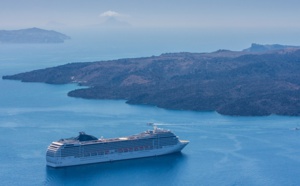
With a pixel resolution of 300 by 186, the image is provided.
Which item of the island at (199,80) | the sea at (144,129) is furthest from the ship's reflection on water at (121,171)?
the island at (199,80)

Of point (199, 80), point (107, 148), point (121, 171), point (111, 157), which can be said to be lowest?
point (121, 171)

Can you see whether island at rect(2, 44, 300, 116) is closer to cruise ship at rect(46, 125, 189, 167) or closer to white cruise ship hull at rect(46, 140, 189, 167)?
white cruise ship hull at rect(46, 140, 189, 167)

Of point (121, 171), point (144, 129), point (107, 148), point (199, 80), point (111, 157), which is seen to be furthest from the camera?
point (199, 80)

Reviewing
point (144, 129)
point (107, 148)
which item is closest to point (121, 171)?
point (107, 148)

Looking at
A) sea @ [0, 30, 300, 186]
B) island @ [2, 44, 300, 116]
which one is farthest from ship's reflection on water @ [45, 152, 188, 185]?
island @ [2, 44, 300, 116]

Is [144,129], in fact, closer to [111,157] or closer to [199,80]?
[111,157]

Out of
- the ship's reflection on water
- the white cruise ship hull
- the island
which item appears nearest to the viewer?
the ship's reflection on water

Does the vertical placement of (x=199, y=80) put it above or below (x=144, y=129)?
above

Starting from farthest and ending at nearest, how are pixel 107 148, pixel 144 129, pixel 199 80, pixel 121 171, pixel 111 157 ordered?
pixel 199 80 → pixel 144 129 → pixel 111 157 → pixel 107 148 → pixel 121 171
